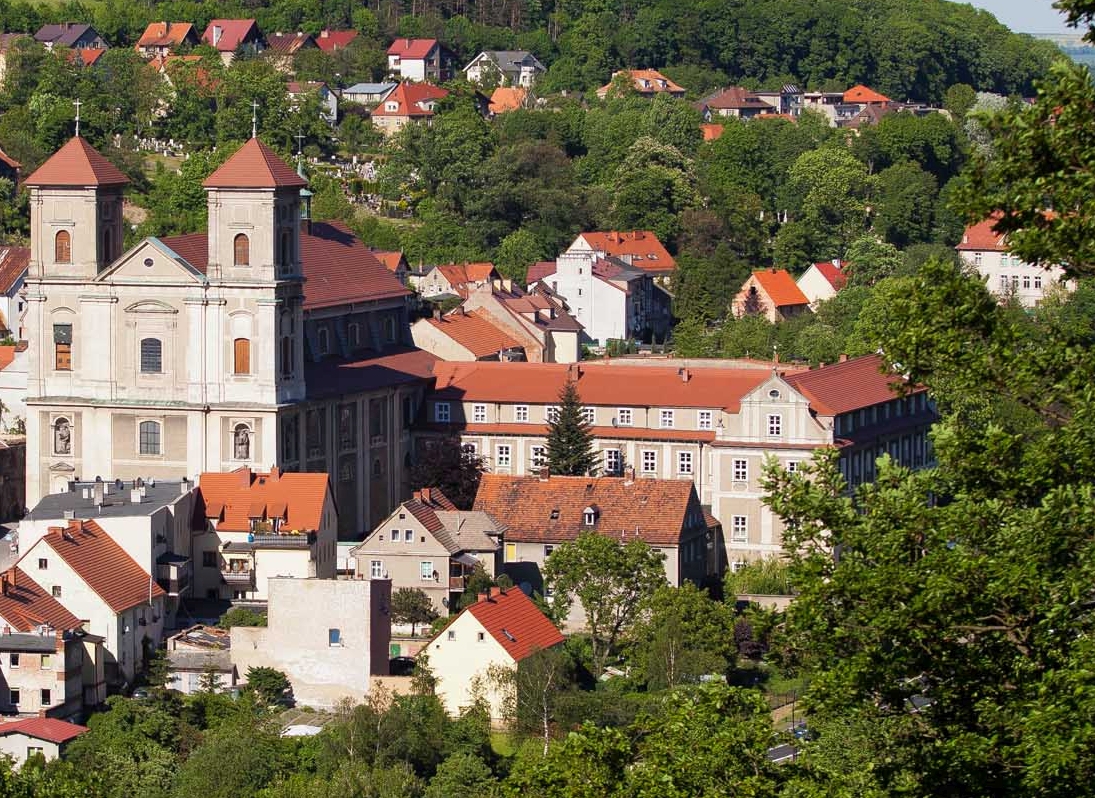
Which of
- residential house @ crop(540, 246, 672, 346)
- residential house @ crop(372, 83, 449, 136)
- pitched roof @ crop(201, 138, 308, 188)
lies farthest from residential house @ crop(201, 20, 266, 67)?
pitched roof @ crop(201, 138, 308, 188)

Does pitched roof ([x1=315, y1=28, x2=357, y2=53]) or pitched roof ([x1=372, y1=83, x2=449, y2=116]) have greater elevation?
pitched roof ([x1=315, y1=28, x2=357, y2=53])

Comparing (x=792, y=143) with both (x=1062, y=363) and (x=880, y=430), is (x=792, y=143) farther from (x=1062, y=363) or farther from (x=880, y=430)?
(x=1062, y=363)

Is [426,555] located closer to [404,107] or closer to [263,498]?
[263,498]

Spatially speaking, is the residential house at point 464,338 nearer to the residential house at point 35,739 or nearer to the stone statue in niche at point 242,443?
the stone statue in niche at point 242,443

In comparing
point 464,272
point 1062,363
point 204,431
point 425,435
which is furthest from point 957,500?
point 464,272

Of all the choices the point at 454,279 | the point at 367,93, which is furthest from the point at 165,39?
the point at 454,279

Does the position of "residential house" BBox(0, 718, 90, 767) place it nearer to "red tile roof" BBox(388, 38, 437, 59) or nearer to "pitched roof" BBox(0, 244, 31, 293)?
"pitched roof" BBox(0, 244, 31, 293)

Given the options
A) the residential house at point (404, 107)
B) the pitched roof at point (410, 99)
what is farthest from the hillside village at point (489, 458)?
the pitched roof at point (410, 99)
